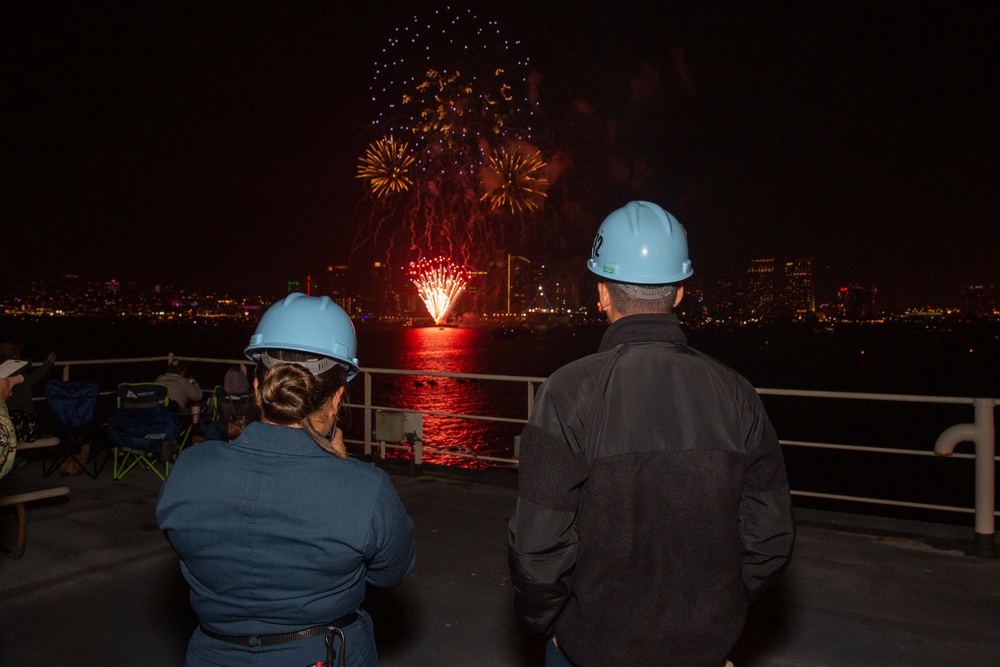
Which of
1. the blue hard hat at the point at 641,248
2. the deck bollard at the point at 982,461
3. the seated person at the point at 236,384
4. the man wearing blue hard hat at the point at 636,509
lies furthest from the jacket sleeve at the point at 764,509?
the seated person at the point at 236,384

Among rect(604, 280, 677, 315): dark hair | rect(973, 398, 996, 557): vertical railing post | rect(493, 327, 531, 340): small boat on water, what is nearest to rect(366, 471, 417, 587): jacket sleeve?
rect(604, 280, 677, 315): dark hair

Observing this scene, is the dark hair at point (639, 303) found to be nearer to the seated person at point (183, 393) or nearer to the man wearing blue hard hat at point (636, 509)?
the man wearing blue hard hat at point (636, 509)

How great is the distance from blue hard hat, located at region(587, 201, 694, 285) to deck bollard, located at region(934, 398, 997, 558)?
12.8ft

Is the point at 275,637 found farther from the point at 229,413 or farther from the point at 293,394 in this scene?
the point at 229,413

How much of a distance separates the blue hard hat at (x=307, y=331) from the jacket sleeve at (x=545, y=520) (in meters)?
0.78

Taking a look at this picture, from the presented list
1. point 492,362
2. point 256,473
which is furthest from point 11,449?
point 492,362

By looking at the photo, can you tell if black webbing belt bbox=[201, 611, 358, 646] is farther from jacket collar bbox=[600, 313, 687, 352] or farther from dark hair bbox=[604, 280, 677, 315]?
dark hair bbox=[604, 280, 677, 315]

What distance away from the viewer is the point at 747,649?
3498 mm

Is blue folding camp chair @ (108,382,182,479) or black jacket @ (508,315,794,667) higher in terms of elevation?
black jacket @ (508,315,794,667)

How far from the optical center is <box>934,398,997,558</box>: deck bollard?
4.73m

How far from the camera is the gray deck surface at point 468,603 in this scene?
11.4 ft

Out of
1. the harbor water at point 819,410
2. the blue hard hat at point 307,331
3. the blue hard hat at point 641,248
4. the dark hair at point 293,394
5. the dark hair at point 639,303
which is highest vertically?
the blue hard hat at point 641,248

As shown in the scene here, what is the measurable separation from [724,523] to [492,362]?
253 ft

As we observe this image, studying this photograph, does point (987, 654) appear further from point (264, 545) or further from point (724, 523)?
point (264, 545)
